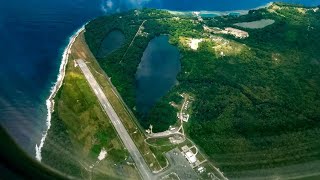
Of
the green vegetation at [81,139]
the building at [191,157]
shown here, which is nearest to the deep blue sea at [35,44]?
the green vegetation at [81,139]

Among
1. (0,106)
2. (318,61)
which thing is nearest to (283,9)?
(318,61)

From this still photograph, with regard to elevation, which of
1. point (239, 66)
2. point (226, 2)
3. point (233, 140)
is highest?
point (226, 2)

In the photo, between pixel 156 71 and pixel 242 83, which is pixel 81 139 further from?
pixel 242 83

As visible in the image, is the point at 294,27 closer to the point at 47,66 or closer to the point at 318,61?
the point at 318,61

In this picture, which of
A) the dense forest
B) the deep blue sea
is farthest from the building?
the deep blue sea

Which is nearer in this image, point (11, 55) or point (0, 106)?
point (0, 106)

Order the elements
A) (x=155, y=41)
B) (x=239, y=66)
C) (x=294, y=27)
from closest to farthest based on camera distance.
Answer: (x=239, y=66)
(x=155, y=41)
(x=294, y=27)
